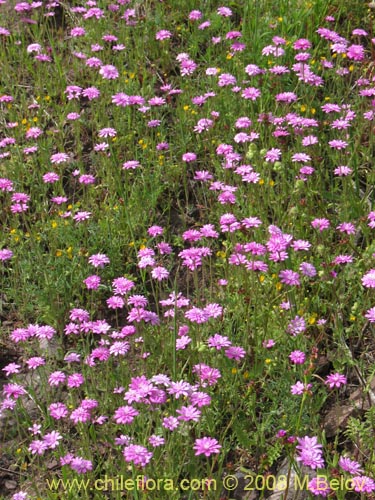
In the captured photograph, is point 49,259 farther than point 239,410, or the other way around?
point 49,259

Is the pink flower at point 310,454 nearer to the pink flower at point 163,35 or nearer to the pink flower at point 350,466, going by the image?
the pink flower at point 350,466

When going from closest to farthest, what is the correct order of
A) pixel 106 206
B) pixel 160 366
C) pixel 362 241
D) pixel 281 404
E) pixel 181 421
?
pixel 181 421 → pixel 281 404 → pixel 160 366 → pixel 362 241 → pixel 106 206

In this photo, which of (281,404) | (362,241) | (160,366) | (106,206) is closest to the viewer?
(281,404)

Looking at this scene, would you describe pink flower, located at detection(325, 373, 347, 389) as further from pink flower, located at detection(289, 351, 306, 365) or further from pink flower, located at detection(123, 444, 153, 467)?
pink flower, located at detection(123, 444, 153, 467)

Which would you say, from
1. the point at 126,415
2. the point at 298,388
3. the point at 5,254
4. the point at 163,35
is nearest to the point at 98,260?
the point at 5,254

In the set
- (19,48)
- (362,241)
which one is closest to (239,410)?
(362,241)

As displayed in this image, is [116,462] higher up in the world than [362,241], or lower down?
lower down

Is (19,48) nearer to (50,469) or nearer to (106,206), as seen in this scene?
(106,206)

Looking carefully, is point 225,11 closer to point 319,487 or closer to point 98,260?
point 98,260

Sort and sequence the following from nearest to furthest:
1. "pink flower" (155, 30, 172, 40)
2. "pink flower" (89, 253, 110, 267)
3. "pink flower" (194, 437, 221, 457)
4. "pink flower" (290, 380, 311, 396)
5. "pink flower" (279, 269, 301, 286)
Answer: "pink flower" (194, 437, 221, 457)
"pink flower" (290, 380, 311, 396)
"pink flower" (279, 269, 301, 286)
"pink flower" (89, 253, 110, 267)
"pink flower" (155, 30, 172, 40)

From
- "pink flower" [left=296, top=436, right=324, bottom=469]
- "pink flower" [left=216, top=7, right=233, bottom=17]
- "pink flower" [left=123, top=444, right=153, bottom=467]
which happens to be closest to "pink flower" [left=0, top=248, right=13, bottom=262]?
"pink flower" [left=123, top=444, right=153, bottom=467]

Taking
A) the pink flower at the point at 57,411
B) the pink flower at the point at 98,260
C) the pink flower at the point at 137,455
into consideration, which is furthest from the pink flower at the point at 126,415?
the pink flower at the point at 98,260

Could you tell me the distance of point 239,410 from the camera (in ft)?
8.93

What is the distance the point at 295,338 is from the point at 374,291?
48cm
